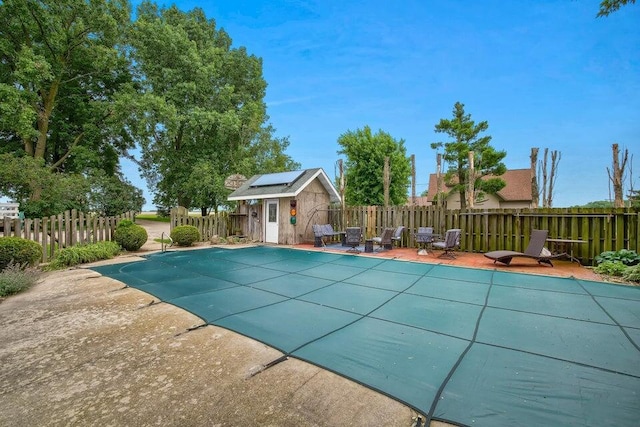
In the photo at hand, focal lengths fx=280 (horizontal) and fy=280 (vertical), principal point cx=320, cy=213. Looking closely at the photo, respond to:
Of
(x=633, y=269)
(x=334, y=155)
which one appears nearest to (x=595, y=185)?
(x=633, y=269)

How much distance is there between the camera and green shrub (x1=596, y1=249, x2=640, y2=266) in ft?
23.1

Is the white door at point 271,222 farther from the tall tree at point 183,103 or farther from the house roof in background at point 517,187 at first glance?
the house roof in background at point 517,187

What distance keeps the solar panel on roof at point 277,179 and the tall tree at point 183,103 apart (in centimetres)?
715

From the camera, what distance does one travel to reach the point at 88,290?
549cm

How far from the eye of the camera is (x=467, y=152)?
63.2 ft

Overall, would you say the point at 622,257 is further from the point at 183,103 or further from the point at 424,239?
the point at 183,103

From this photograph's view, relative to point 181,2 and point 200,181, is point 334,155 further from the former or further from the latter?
point 181,2

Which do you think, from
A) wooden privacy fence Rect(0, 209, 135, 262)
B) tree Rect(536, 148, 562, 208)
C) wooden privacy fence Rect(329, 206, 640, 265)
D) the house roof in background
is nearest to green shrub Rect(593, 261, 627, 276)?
wooden privacy fence Rect(329, 206, 640, 265)

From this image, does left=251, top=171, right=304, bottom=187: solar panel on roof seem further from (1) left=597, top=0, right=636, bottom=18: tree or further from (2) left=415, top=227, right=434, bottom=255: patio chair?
(1) left=597, top=0, right=636, bottom=18: tree

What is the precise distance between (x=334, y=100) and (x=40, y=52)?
69.0 feet

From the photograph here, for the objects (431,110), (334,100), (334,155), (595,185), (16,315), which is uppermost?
(334,100)

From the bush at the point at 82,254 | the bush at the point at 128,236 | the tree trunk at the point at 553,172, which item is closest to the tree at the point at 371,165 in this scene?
the tree trunk at the point at 553,172

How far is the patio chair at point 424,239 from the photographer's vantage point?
32.3 feet

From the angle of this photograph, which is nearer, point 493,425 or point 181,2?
point 493,425
